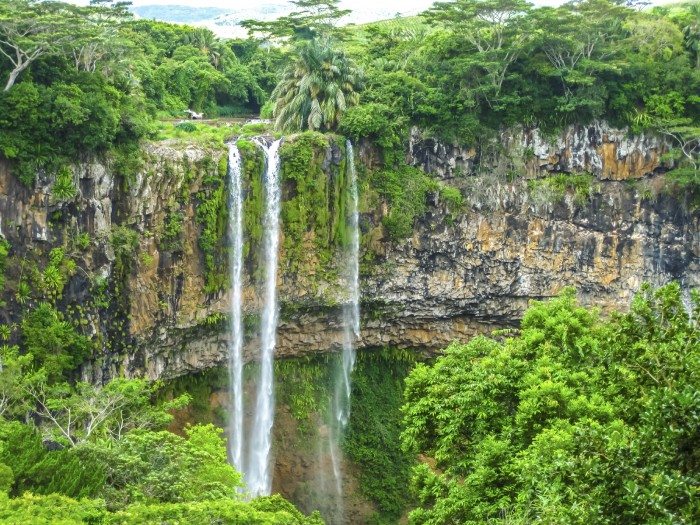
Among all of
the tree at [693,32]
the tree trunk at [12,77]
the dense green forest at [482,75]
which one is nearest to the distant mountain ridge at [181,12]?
the dense green forest at [482,75]

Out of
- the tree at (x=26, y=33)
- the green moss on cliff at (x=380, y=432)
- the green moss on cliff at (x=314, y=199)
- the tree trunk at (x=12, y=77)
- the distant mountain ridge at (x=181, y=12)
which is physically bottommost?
the green moss on cliff at (x=380, y=432)

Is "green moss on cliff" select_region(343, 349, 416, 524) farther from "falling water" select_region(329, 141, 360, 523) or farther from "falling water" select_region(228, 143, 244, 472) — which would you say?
"falling water" select_region(228, 143, 244, 472)

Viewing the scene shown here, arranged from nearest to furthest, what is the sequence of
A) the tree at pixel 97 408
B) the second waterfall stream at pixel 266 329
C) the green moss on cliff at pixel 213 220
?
1. the tree at pixel 97 408
2. the green moss on cliff at pixel 213 220
3. the second waterfall stream at pixel 266 329

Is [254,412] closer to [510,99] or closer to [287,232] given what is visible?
[287,232]

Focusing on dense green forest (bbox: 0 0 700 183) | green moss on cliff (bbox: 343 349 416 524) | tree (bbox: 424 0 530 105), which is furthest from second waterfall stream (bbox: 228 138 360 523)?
tree (bbox: 424 0 530 105)

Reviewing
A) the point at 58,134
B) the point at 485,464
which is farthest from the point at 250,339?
the point at 485,464

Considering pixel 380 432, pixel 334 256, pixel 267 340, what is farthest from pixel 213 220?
pixel 380 432

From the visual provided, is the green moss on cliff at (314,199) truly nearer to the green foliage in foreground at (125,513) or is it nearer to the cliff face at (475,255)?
the cliff face at (475,255)

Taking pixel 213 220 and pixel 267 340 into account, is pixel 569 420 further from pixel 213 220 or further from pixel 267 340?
pixel 267 340
